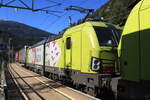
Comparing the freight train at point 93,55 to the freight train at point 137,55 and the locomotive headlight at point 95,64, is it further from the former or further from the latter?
the freight train at point 137,55

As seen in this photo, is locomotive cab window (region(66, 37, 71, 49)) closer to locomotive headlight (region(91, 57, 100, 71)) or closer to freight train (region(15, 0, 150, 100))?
freight train (region(15, 0, 150, 100))

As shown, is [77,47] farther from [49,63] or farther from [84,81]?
[49,63]

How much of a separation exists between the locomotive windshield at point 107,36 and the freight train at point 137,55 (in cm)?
281

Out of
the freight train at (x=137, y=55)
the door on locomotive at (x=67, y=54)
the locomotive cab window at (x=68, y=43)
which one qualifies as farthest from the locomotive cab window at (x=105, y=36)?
the locomotive cab window at (x=68, y=43)

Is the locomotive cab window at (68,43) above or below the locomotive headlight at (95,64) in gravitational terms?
above

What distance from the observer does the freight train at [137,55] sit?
5629mm

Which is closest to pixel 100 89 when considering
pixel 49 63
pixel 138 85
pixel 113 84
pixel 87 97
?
pixel 87 97

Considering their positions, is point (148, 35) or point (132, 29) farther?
point (132, 29)

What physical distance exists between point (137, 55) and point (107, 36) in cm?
413

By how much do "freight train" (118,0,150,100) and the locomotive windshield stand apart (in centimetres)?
281

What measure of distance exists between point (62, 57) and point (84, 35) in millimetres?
3954

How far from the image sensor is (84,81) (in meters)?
10.4

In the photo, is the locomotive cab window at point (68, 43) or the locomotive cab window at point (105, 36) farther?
the locomotive cab window at point (68, 43)

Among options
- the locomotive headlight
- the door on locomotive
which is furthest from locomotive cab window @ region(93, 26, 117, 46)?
the door on locomotive
